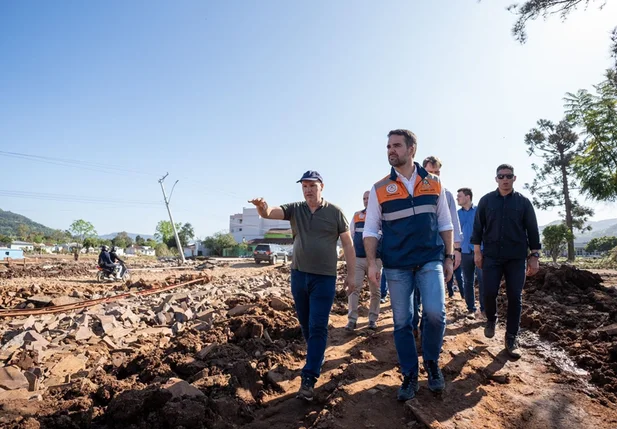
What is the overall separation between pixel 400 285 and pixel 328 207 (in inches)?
39.6

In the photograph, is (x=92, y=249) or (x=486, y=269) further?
(x=92, y=249)

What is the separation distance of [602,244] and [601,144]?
2334 cm

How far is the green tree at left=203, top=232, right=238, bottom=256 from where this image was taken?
212ft

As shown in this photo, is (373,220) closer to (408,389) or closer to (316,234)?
(316,234)

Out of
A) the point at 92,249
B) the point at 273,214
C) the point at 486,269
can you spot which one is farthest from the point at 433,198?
the point at 92,249

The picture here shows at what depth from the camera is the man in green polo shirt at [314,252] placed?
3.31 m

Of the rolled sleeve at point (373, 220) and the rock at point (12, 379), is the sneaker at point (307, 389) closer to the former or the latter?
the rolled sleeve at point (373, 220)

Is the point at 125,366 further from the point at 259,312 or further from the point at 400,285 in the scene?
the point at 400,285

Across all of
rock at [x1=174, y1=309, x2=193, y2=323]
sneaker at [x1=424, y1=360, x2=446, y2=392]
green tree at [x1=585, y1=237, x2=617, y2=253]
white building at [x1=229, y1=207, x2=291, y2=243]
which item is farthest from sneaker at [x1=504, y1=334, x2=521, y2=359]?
white building at [x1=229, y1=207, x2=291, y2=243]

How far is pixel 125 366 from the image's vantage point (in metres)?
4.02

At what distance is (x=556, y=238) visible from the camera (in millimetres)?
25031

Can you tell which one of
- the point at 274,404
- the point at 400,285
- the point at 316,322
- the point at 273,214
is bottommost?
the point at 274,404

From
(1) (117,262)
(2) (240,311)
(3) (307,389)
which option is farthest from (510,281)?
(1) (117,262)

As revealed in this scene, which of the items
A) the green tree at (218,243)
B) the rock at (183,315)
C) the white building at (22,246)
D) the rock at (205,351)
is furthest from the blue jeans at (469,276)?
the white building at (22,246)
